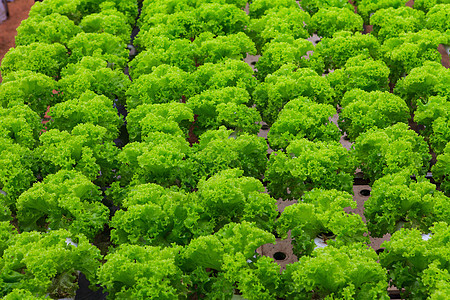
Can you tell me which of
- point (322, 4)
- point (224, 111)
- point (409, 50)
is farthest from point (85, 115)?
point (322, 4)

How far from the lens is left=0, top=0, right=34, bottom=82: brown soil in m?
19.2

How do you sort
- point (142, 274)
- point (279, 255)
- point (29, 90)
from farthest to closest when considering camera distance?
1. point (29, 90)
2. point (279, 255)
3. point (142, 274)

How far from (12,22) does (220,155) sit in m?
14.7

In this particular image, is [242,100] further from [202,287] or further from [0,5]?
[0,5]

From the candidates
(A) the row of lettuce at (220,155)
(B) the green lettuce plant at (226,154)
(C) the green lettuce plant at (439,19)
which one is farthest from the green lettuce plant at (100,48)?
(C) the green lettuce plant at (439,19)

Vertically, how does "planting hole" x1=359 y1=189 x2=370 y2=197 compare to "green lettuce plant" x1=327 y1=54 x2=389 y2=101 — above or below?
below

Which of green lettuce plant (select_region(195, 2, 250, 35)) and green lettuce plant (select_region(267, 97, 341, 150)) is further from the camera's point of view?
green lettuce plant (select_region(195, 2, 250, 35))

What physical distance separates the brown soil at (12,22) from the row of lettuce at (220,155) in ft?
22.4

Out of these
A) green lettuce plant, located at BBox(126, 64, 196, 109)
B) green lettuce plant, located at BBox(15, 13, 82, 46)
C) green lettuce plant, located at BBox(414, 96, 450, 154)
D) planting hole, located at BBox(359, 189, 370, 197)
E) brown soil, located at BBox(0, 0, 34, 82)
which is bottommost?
brown soil, located at BBox(0, 0, 34, 82)

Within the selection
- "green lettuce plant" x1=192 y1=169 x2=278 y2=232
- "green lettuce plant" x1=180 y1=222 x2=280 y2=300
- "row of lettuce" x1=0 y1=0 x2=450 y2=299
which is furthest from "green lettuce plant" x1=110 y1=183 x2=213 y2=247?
"green lettuce plant" x1=180 y1=222 x2=280 y2=300

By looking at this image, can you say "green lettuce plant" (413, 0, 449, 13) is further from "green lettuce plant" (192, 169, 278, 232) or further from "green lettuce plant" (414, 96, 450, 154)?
"green lettuce plant" (192, 169, 278, 232)

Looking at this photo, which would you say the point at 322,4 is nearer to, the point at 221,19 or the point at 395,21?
the point at 395,21

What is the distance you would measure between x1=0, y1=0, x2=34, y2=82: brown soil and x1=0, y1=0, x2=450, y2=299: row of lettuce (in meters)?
6.84

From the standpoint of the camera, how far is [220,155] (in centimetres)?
874
